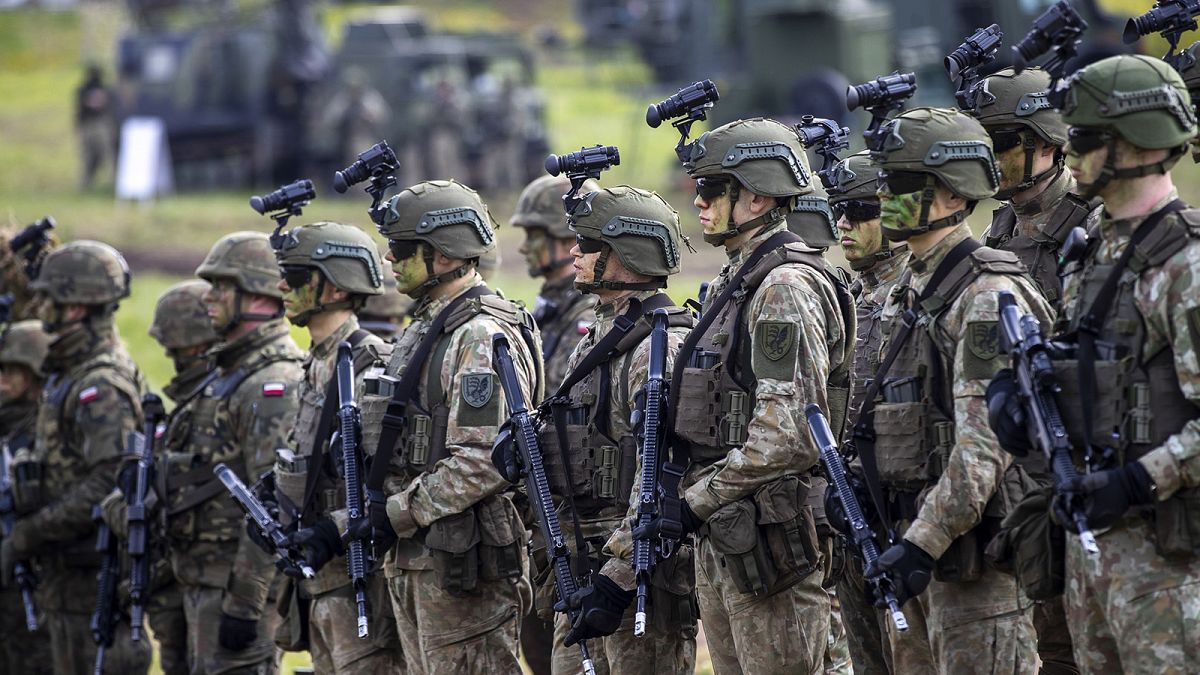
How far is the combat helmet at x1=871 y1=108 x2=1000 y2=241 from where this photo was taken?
6281 millimetres

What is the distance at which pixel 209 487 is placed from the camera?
30.0 ft

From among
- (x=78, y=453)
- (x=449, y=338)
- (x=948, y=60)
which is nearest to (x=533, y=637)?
(x=449, y=338)

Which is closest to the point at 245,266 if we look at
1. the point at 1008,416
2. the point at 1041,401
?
the point at 1008,416

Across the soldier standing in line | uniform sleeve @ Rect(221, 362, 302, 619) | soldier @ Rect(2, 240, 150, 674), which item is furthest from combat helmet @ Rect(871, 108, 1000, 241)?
soldier @ Rect(2, 240, 150, 674)

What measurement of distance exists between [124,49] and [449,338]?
30.2 metres

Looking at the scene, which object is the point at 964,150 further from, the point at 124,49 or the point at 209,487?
the point at 124,49

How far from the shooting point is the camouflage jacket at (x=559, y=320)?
32.0 ft

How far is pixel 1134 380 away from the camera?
5.46 m

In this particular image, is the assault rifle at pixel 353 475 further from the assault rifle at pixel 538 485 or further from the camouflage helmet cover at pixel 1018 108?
the camouflage helmet cover at pixel 1018 108

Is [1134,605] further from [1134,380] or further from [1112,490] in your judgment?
[1134,380]

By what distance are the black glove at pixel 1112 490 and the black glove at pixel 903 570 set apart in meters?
0.75

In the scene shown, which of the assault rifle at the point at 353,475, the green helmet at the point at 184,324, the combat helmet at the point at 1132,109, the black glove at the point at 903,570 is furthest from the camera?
the green helmet at the point at 184,324

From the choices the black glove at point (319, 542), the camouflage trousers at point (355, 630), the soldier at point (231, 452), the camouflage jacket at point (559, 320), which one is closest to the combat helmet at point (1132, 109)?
the black glove at point (319, 542)

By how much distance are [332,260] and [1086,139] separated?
415 centimetres
